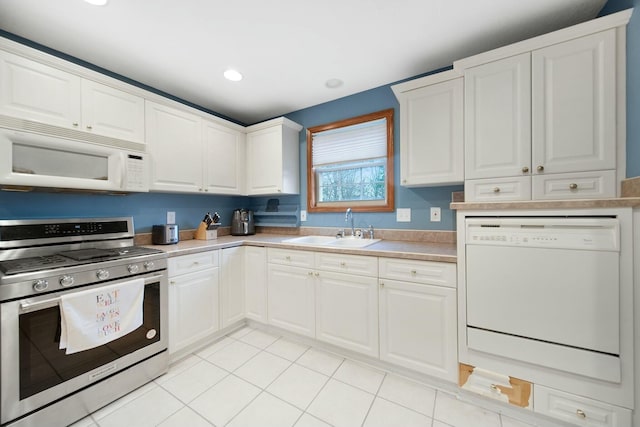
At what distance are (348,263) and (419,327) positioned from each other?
629mm

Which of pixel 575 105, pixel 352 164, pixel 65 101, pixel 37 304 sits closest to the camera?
pixel 37 304

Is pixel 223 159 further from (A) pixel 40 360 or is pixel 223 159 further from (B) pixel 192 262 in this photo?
(A) pixel 40 360

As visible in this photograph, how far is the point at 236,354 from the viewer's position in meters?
2.01

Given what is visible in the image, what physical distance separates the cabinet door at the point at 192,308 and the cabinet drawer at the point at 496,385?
193cm

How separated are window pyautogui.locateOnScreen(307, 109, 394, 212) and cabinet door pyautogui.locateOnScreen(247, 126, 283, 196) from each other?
0.37 m

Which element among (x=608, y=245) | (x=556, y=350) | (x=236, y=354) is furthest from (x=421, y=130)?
(x=236, y=354)

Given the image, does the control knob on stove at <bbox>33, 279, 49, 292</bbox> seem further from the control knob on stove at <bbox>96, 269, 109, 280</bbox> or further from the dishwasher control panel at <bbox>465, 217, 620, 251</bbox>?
the dishwasher control panel at <bbox>465, 217, 620, 251</bbox>

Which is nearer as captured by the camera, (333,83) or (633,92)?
(633,92)

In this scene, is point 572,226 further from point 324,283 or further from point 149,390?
point 149,390

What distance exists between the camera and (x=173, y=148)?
2.23 m

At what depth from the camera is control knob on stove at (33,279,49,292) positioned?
3.99 feet

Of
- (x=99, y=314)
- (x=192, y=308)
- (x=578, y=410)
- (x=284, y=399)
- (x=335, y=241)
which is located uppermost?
(x=335, y=241)

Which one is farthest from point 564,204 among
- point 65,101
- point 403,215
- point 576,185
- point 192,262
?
point 65,101

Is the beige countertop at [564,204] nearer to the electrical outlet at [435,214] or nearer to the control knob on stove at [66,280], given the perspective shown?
the electrical outlet at [435,214]
